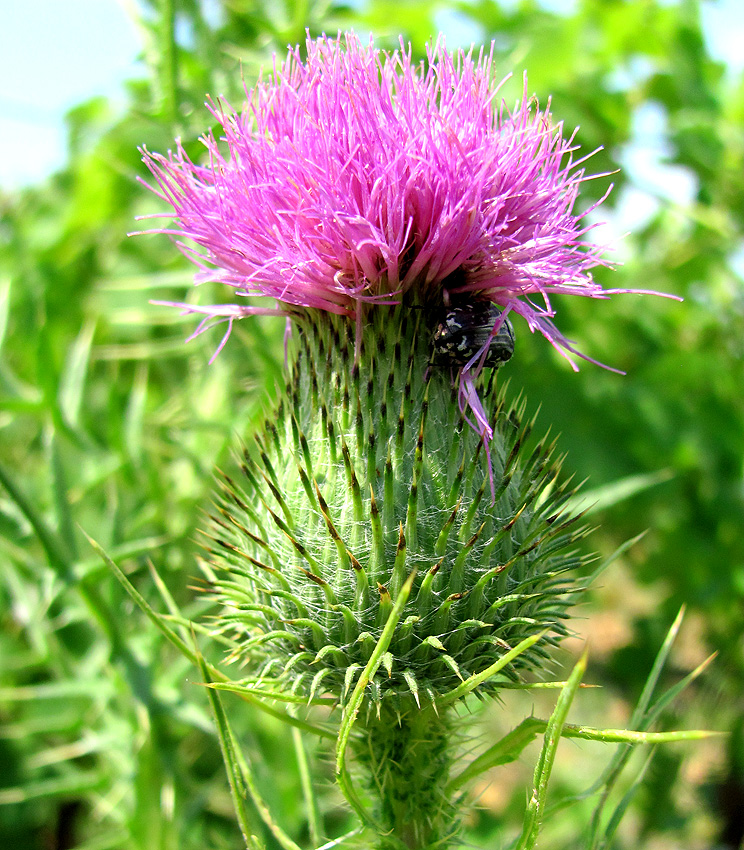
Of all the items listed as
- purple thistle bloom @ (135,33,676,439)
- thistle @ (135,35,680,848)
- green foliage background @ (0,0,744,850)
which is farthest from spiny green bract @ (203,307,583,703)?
green foliage background @ (0,0,744,850)

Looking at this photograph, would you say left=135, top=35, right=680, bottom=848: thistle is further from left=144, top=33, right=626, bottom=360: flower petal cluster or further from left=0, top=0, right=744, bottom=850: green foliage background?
left=0, top=0, right=744, bottom=850: green foliage background

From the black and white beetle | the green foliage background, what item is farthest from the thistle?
the green foliage background

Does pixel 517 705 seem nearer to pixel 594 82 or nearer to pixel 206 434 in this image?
pixel 206 434

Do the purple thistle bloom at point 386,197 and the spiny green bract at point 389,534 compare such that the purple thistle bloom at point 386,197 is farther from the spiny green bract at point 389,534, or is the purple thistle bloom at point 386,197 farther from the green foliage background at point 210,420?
the green foliage background at point 210,420

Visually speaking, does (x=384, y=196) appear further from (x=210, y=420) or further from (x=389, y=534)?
(x=210, y=420)

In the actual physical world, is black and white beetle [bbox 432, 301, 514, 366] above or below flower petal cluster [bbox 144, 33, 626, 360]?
below

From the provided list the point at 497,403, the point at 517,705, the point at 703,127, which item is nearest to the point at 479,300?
the point at 497,403

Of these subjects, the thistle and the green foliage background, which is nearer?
the thistle
